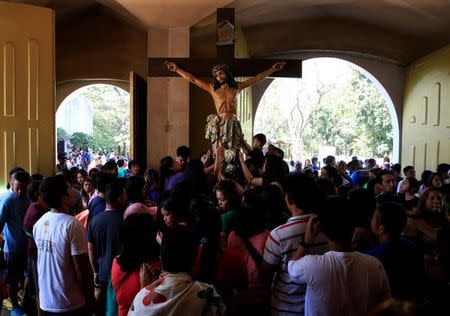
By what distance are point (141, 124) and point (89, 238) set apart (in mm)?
6503

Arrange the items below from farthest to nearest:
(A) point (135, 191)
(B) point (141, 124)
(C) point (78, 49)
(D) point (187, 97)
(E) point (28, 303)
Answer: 1. (C) point (78, 49)
2. (B) point (141, 124)
3. (D) point (187, 97)
4. (E) point (28, 303)
5. (A) point (135, 191)

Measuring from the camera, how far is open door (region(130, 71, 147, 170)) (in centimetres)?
895

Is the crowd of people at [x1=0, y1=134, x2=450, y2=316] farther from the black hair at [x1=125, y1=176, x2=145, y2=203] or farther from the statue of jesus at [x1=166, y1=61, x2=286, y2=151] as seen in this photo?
the statue of jesus at [x1=166, y1=61, x2=286, y2=151]

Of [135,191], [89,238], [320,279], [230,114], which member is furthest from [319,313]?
[230,114]

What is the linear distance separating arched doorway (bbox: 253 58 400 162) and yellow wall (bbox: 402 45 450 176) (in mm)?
10579

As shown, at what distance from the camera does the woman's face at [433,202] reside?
369 cm

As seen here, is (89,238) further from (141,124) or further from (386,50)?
(386,50)

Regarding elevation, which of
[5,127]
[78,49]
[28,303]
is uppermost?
[78,49]

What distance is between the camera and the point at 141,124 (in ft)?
32.0

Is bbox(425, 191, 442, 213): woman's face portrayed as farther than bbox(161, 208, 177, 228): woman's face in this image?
Yes

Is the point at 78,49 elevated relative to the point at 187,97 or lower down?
elevated

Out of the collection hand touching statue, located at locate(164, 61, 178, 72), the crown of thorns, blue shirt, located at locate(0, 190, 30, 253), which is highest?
hand touching statue, located at locate(164, 61, 178, 72)

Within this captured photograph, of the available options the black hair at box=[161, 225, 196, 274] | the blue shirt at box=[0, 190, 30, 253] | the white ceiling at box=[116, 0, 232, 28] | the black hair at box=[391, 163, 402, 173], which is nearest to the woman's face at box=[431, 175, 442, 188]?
the black hair at box=[391, 163, 402, 173]

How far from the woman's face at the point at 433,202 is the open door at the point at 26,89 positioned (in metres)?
5.16
